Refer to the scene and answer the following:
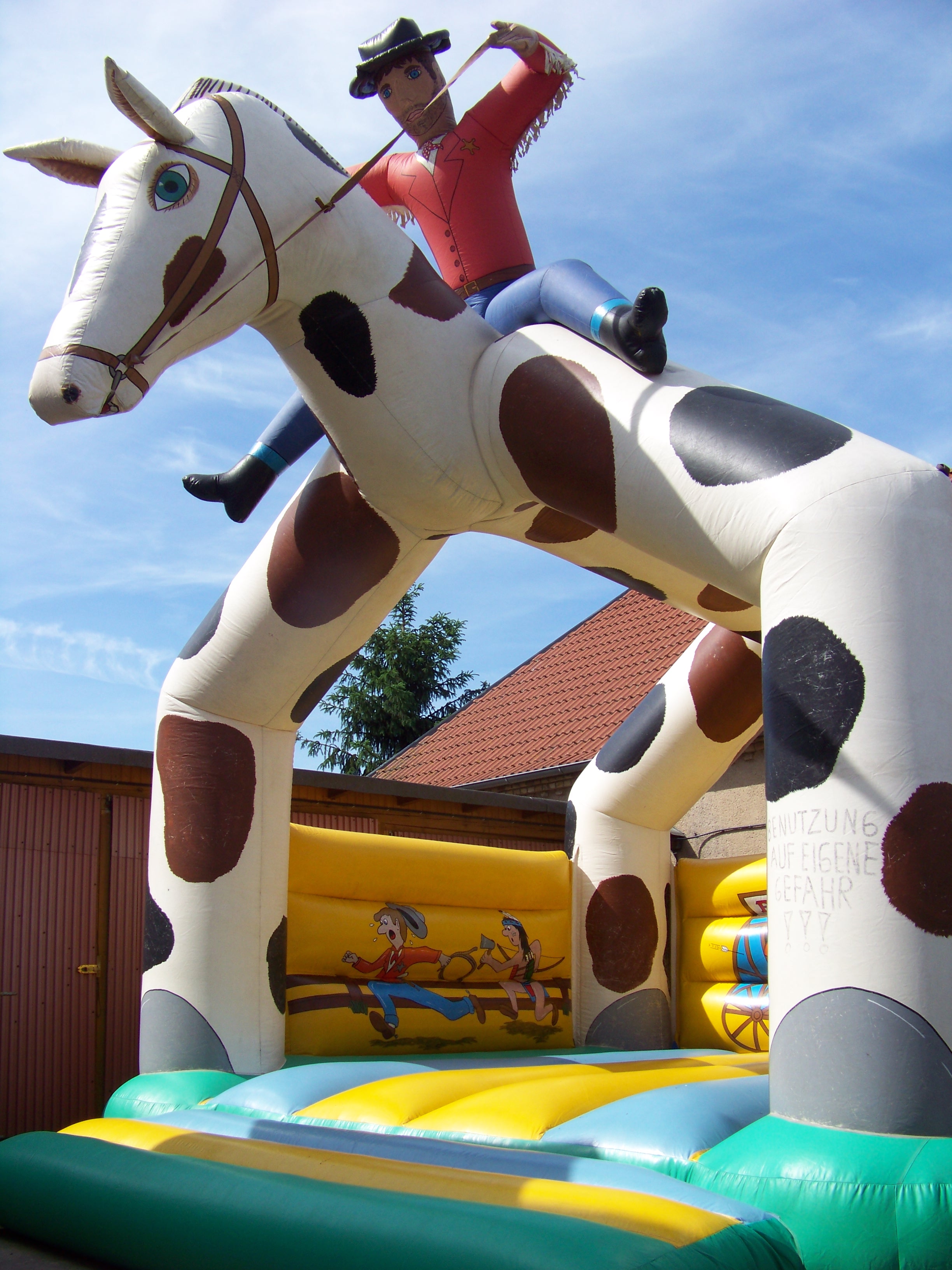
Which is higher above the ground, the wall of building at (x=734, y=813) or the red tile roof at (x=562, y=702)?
the red tile roof at (x=562, y=702)

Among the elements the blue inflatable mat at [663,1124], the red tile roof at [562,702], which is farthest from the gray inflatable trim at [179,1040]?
the red tile roof at [562,702]

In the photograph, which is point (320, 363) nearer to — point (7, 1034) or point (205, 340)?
point (205, 340)

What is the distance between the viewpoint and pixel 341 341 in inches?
118

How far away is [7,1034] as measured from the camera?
4.66 meters

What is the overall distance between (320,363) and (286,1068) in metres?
1.97

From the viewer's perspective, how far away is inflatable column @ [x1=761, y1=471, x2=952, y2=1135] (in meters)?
2.07

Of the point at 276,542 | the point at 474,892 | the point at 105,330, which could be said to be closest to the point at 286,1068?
the point at 474,892

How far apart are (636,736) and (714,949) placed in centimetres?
89

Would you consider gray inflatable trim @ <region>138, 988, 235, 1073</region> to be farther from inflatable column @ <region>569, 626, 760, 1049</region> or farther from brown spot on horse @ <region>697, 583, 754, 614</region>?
brown spot on horse @ <region>697, 583, 754, 614</region>

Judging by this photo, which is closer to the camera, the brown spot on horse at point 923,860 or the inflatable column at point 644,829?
the brown spot on horse at point 923,860

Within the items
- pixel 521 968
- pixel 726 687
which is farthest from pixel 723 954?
pixel 726 687

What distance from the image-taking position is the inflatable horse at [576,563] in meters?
2.17

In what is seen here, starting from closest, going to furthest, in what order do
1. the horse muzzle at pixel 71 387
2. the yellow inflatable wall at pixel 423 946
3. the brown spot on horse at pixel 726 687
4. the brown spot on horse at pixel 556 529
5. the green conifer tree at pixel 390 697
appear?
the horse muzzle at pixel 71 387 < the brown spot on horse at pixel 556 529 < the yellow inflatable wall at pixel 423 946 < the brown spot on horse at pixel 726 687 < the green conifer tree at pixel 390 697

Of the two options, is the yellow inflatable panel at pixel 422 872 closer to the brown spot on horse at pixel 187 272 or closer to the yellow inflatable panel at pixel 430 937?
the yellow inflatable panel at pixel 430 937
